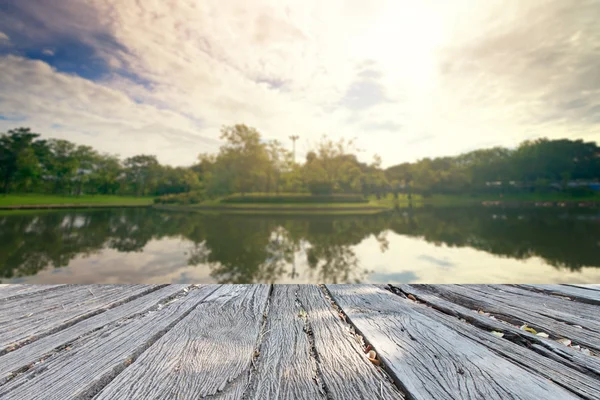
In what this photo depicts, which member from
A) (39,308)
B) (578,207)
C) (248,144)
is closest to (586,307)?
(39,308)

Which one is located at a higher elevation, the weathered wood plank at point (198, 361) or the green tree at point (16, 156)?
the green tree at point (16, 156)

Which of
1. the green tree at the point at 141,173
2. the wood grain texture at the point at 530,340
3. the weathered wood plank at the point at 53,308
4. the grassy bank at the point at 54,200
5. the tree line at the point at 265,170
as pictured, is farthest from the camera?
the green tree at the point at 141,173

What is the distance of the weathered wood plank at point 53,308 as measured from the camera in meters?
0.93

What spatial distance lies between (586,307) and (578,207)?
11.3 m

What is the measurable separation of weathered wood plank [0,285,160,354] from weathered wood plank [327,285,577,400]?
3.45 ft

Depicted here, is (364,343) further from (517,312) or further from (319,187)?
(319,187)

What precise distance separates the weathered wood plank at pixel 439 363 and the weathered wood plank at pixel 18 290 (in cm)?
161

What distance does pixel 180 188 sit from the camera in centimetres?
1172

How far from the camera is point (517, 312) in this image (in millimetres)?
1136

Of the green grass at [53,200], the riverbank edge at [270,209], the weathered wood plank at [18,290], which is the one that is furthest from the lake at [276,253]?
the weathered wood plank at [18,290]

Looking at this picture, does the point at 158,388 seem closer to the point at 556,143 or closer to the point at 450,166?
the point at 556,143

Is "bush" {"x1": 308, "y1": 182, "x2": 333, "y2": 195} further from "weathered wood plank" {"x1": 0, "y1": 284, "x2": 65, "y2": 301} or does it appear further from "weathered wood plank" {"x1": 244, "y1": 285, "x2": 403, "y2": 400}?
"weathered wood plank" {"x1": 244, "y1": 285, "x2": 403, "y2": 400}

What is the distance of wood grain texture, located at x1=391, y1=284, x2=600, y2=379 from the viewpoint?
73cm

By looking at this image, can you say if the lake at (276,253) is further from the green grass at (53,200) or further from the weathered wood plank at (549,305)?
the weathered wood plank at (549,305)
